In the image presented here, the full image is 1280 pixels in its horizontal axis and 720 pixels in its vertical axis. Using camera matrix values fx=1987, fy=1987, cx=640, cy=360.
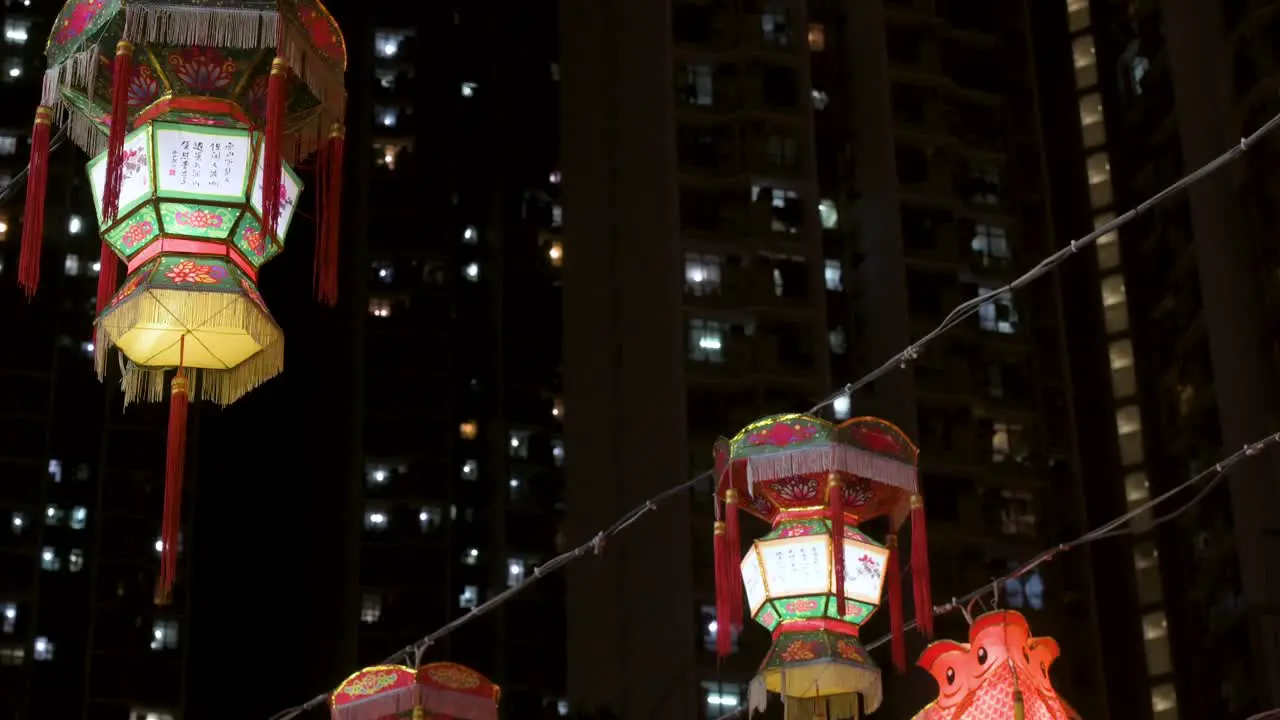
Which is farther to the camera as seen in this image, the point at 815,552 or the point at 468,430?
the point at 468,430

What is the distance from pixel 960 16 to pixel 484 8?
1654cm

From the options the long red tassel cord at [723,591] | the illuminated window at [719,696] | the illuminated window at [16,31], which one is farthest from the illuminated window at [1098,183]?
the long red tassel cord at [723,591]

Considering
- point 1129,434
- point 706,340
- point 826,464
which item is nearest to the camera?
point 826,464

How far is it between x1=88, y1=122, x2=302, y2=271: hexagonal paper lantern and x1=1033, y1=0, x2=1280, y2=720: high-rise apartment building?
22422mm

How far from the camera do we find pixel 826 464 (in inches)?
366

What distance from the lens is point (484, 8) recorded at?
52.1 metres

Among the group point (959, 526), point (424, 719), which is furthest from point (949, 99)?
point (424, 719)

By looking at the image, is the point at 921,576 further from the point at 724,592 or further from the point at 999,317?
the point at 999,317

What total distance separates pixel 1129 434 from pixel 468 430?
1762 cm

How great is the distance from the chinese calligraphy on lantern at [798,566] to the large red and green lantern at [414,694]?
1623mm

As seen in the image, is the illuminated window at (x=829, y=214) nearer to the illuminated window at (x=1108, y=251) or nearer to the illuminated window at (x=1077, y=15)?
the illuminated window at (x=1108, y=251)

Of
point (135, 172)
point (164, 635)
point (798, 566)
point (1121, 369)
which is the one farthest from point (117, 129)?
point (164, 635)

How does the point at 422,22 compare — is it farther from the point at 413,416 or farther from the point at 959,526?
the point at 959,526

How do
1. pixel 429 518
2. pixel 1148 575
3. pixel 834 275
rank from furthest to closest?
1. pixel 429 518
2. pixel 834 275
3. pixel 1148 575
